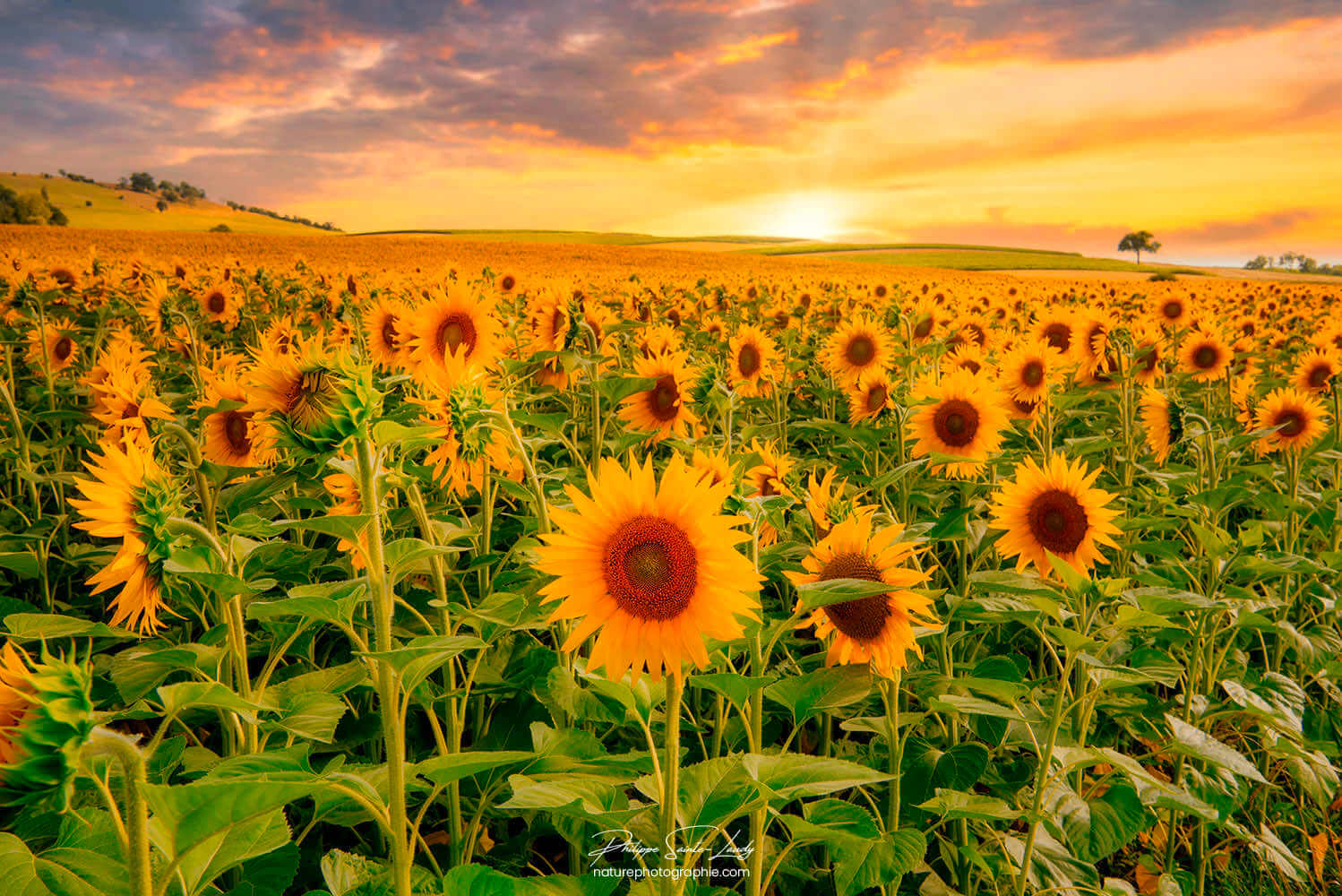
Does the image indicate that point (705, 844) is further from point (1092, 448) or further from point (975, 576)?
point (1092, 448)

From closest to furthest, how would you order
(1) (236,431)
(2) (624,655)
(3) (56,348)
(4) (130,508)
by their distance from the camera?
1. (2) (624,655)
2. (4) (130,508)
3. (1) (236,431)
4. (3) (56,348)

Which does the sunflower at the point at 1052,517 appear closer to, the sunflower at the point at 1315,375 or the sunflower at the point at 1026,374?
the sunflower at the point at 1026,374

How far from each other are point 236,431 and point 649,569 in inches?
81.2

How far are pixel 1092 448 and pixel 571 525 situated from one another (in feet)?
8.99

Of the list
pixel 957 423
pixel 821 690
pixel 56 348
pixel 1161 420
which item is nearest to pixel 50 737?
pixel 821 690

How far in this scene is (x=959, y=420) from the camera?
3.63 meters

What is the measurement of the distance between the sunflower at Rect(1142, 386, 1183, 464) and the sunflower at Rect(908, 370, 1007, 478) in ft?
3.03

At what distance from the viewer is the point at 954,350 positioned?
6168mm

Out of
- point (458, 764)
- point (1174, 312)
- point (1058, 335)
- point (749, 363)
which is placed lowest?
point (458, 764)

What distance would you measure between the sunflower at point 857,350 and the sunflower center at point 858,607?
371 cm

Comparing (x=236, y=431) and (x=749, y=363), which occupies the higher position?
(x=749, y=363)

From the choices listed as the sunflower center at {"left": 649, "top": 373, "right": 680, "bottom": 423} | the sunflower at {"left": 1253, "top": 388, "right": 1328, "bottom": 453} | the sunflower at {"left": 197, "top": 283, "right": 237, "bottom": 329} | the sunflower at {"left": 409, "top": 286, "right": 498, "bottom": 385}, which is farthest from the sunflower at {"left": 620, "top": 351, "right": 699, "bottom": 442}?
the sunflower at {"left": 197, "top": 283, "right": 237, "bottom": 329}

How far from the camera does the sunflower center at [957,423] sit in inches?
143

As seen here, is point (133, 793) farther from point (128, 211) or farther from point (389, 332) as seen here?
point (128, 211)
